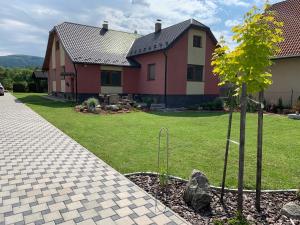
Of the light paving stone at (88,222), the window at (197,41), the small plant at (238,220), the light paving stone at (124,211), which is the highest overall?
the window at (197,41)

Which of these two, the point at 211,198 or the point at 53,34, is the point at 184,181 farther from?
the point at 53,34

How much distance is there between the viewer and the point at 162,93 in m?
18.8

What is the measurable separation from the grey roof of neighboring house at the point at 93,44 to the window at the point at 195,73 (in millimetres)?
Result: 5117

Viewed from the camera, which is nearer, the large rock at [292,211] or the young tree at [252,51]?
the young tree at [252,51]

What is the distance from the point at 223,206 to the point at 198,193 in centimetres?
45

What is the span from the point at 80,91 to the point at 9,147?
13.5 metres

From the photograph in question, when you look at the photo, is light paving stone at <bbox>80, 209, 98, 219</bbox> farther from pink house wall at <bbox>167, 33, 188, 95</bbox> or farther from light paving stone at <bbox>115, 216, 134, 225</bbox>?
pink house wall at <bbox>167, 33, 188, 95</bbox>

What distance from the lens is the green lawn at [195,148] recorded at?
16.8 feet

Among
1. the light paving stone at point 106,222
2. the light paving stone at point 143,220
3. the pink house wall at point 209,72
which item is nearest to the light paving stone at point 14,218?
the light paving stone at point 106,222

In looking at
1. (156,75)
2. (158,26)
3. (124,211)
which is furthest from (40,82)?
(124,211)

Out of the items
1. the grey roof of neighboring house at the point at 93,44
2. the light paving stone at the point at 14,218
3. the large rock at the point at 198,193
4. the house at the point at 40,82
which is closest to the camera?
the light paving stone at the point at 14,218

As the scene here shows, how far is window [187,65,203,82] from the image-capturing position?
1977cm

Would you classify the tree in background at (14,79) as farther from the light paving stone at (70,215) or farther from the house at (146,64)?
the light paving stone at (70,215)

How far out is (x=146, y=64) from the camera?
67.8ft
